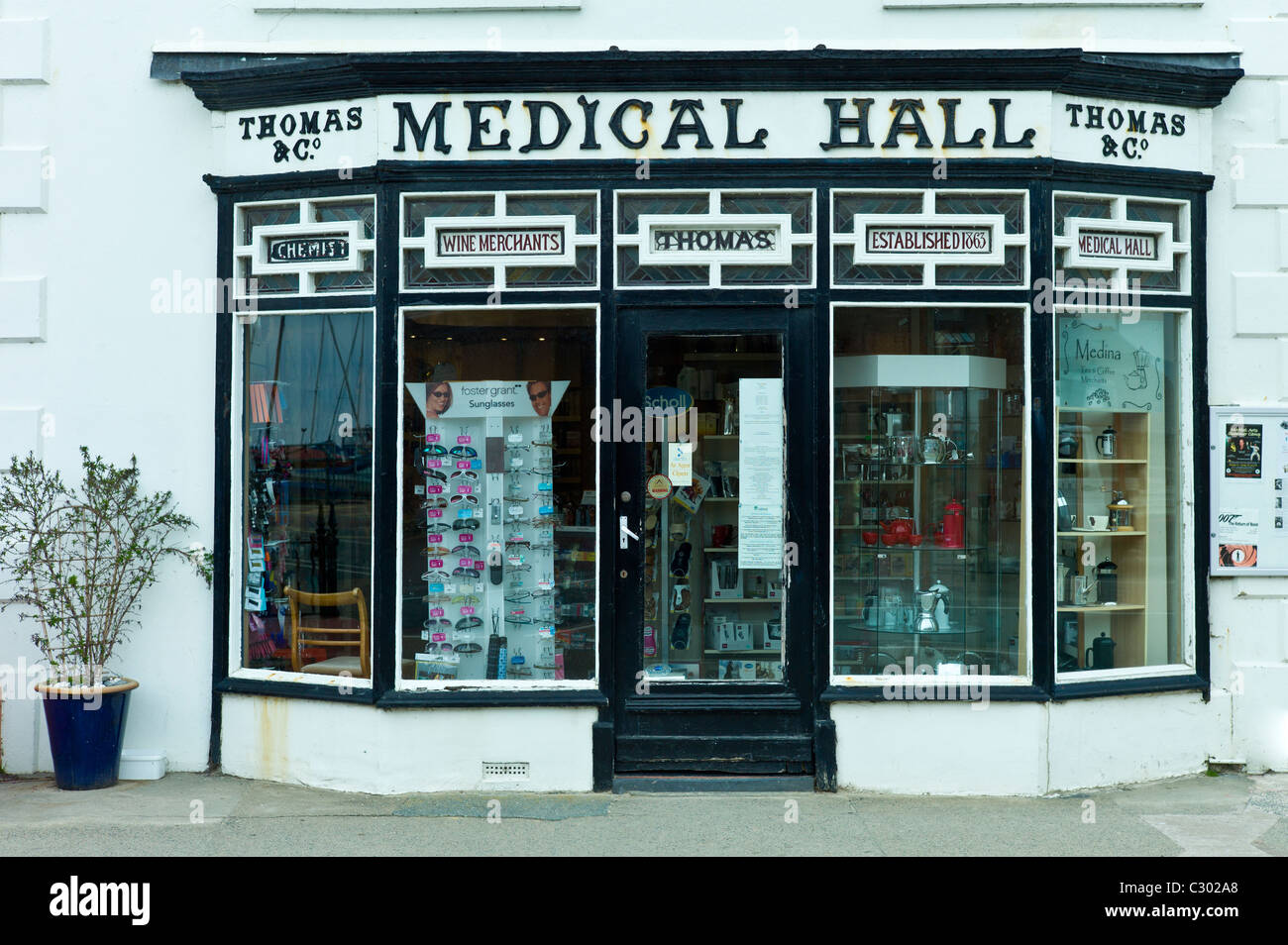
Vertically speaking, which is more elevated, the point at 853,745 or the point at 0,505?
the point at 0,505

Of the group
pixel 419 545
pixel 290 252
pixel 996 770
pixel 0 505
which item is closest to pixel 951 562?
pixel 996 770

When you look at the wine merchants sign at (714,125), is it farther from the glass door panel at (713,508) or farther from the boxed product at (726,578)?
the boxed product at (726,578)

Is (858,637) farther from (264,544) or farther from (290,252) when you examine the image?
(290,252)

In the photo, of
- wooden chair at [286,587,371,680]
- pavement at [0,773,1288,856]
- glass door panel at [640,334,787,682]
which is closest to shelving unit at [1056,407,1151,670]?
pavement at [0,773,1288,856]

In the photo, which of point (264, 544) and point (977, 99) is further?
point (264, 544)

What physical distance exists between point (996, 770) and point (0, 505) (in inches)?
244

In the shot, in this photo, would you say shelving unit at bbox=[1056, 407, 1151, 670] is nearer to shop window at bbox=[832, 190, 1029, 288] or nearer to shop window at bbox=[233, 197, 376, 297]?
shop window at bbox=[832, 190, 1029, 288]

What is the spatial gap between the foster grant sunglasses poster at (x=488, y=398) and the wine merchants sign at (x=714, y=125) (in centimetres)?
136

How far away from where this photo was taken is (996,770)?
6.95m

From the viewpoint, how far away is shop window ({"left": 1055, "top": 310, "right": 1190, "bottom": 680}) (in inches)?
294

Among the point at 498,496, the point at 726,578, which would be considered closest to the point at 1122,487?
the point at 726,578

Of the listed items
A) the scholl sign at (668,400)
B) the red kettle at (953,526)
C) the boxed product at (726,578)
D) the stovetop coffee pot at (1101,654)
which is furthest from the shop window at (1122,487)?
the scholl sign at (668,400)

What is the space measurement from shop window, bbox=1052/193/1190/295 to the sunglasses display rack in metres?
3.40

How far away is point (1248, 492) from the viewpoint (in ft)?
24.5
